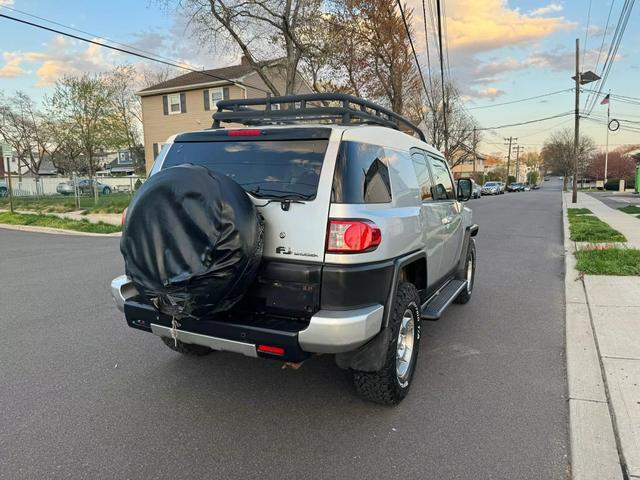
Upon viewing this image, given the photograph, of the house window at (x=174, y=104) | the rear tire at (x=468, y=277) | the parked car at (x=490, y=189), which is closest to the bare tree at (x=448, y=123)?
the parked car at (x=490, y=189)

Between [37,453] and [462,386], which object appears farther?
[462,386]

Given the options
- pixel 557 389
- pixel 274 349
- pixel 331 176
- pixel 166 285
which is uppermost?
pixel 331 176

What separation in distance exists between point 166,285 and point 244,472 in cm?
113

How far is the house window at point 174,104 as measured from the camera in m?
29.5

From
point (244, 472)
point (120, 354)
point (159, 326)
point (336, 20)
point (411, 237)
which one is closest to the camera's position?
point (244, 472)

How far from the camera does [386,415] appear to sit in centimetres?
320

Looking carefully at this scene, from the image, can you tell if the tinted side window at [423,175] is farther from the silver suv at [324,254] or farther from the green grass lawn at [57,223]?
the green grass lawn at [57,223]

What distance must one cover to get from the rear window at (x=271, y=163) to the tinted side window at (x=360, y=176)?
0.47ft

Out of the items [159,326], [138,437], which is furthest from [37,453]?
[159,326]

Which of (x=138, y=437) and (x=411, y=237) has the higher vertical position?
(x=411, y=237)

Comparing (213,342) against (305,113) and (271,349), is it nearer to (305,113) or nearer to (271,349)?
(271,349)

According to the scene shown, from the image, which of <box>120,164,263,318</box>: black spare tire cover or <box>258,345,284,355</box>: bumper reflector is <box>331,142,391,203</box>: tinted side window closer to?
<box>120,164,263,318</box>: black spare tire cover

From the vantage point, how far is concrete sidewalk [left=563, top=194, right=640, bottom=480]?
8.80ft

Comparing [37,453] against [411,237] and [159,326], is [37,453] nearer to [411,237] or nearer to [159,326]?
[159,326]
